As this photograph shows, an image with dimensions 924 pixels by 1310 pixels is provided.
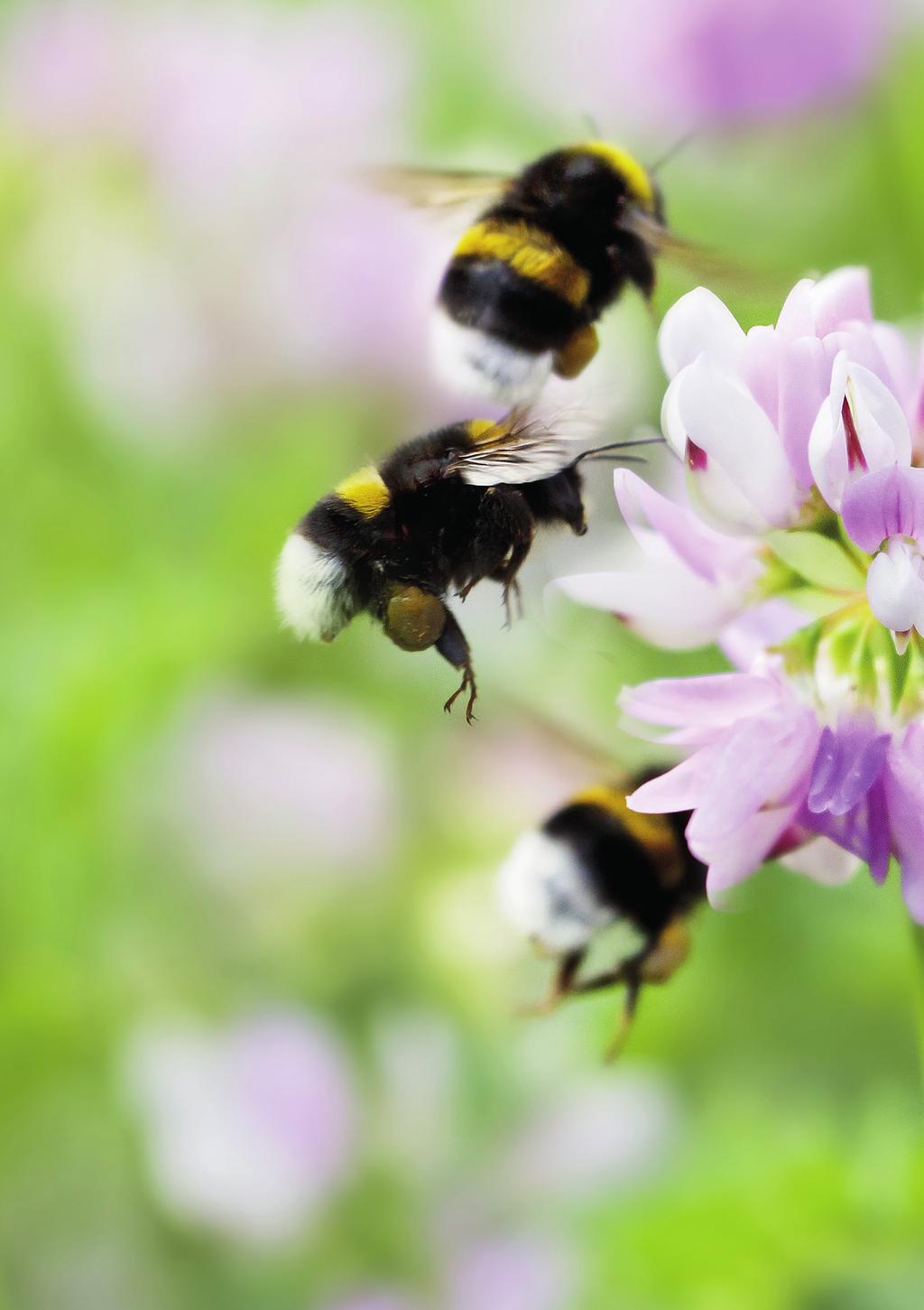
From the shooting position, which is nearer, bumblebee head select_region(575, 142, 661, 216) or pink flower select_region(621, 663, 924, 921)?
pink flower select_region(621, 663, 924, 921)

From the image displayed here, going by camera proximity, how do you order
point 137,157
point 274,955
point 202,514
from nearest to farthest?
1. point 274,955
2. point 202,514
3. point 137,157

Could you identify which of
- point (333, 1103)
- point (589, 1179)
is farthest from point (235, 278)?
point (589, 1179)

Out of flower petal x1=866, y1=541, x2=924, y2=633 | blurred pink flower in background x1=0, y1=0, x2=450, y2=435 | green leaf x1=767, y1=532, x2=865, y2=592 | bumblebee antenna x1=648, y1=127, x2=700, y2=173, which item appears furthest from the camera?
blurred pink flower in background x1=0, y1=0, x2=450, y2=435

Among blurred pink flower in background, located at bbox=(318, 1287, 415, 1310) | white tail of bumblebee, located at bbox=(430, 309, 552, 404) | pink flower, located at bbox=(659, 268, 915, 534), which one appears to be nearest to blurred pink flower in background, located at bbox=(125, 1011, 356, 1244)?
blurred pink flower in background, located at bbox=(318, 1287, 415, 1310)

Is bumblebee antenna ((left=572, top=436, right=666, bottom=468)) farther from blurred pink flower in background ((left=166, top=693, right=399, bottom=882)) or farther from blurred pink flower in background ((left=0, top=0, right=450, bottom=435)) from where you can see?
blurred pink flower in background ((left=0, top=0, right=450, bottom=435))

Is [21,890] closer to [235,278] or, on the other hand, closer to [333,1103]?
[333,1103]

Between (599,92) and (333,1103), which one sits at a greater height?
(599,92)

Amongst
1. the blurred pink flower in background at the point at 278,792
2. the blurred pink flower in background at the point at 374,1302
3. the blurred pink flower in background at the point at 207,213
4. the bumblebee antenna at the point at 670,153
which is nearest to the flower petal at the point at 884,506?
the bumblebee antenna at the point at 670,153
